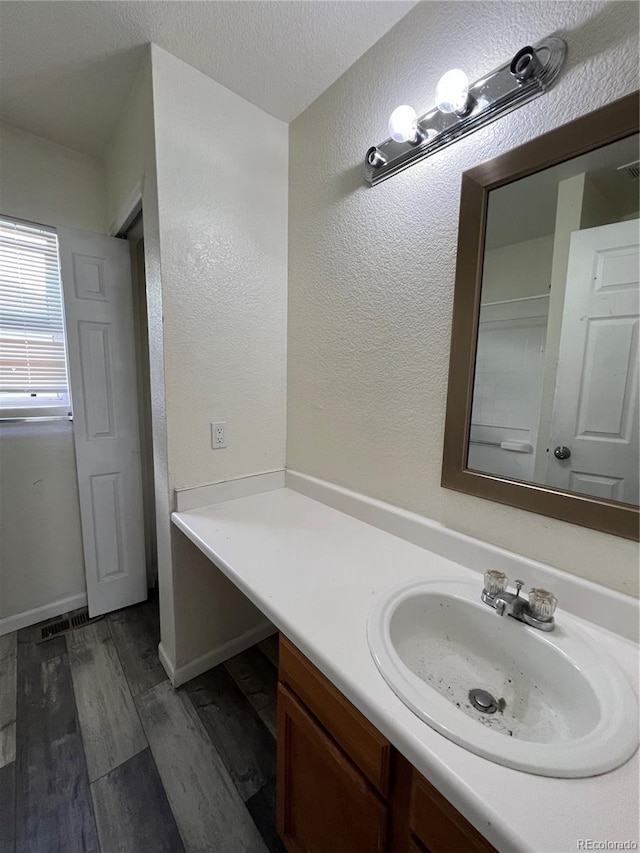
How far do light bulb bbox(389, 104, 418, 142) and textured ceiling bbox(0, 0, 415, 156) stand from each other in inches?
14.2

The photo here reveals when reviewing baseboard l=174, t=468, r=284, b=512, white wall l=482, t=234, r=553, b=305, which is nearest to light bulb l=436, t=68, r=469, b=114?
white wall l=482, t=234, r=553, b=305

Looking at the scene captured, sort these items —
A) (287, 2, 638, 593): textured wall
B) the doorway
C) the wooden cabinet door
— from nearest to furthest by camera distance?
the wooden cabinet door → (287, 2, 638, 593): textured wall → the doorway

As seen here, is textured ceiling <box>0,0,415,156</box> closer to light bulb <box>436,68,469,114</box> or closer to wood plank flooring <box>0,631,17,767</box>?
light bulb <box>436,68,469,114</box>

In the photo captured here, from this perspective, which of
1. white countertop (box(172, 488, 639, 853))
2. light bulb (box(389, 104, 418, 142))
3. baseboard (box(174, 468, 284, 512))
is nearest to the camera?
white countertop (box(172, 488, 639, 853))

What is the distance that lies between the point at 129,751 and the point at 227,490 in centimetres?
96

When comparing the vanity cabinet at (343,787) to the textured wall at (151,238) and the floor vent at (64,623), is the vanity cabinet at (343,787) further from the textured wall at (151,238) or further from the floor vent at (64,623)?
the floor vent at (64,623)

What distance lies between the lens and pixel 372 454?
1.26m

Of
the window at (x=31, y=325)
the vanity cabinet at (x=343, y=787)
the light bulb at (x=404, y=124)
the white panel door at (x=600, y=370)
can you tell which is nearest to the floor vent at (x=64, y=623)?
the window at (x=31, y=325)

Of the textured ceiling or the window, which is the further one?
the window

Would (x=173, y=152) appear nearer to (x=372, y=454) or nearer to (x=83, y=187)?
(x=83, y=187)

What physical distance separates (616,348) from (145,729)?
194cm

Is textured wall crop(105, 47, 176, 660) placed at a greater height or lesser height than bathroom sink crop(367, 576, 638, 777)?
greater

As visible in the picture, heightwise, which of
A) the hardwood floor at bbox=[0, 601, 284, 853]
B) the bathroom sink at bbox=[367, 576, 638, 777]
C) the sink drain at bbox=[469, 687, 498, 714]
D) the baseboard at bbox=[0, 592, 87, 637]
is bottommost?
the hardwood floor at bbox=[0, 601, 284, 853]

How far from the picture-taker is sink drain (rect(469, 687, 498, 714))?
28.2 inches
